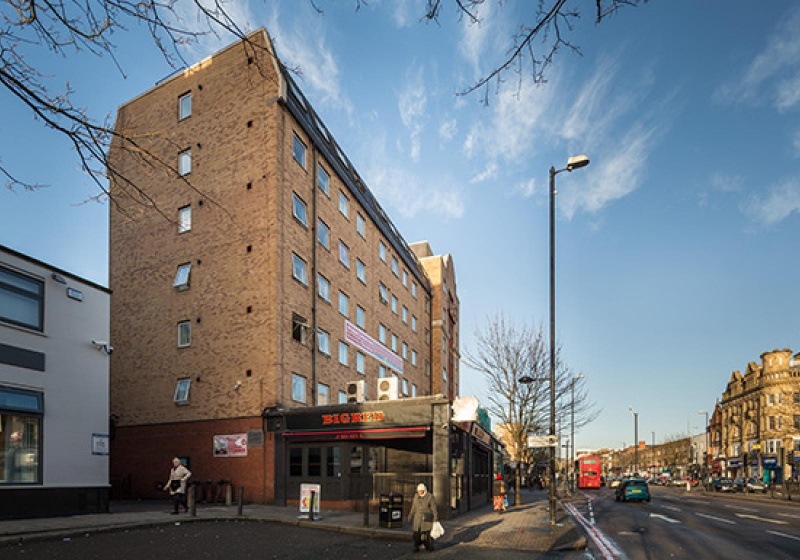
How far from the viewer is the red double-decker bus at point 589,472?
2579 inches

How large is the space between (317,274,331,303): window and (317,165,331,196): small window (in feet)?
14.2

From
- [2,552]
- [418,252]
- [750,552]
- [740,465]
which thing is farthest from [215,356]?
[740,465]

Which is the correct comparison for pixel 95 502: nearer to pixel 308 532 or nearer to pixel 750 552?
pixel 308 532

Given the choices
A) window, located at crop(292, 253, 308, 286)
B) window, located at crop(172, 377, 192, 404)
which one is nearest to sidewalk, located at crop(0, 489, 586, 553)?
window, located at crop(172, 377, 192, 404)

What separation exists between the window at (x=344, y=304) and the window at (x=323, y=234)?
2.79 metres

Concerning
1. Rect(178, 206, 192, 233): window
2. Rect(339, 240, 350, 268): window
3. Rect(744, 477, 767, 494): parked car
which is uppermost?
Rect(178, 206, 192, 233): window

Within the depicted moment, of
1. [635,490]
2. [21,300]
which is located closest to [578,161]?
[21,300]

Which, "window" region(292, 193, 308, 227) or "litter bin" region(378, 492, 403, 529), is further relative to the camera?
"window" region(292, 193, 308, 227)

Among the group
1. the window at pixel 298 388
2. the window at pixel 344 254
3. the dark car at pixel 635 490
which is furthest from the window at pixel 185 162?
the dark car at pixel 635 490

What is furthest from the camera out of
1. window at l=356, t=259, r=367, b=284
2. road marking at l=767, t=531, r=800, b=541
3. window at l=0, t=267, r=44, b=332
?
window at l=356, t=259, r=367, b=284

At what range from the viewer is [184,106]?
28109 millimetres

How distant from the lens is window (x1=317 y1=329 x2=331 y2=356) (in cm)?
2708

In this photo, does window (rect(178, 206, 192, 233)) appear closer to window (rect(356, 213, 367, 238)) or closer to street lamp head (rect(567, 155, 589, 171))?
window (rect(356, 213, 367, 238))

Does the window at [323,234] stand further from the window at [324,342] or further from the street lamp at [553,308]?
the street lamp at [553,308]
